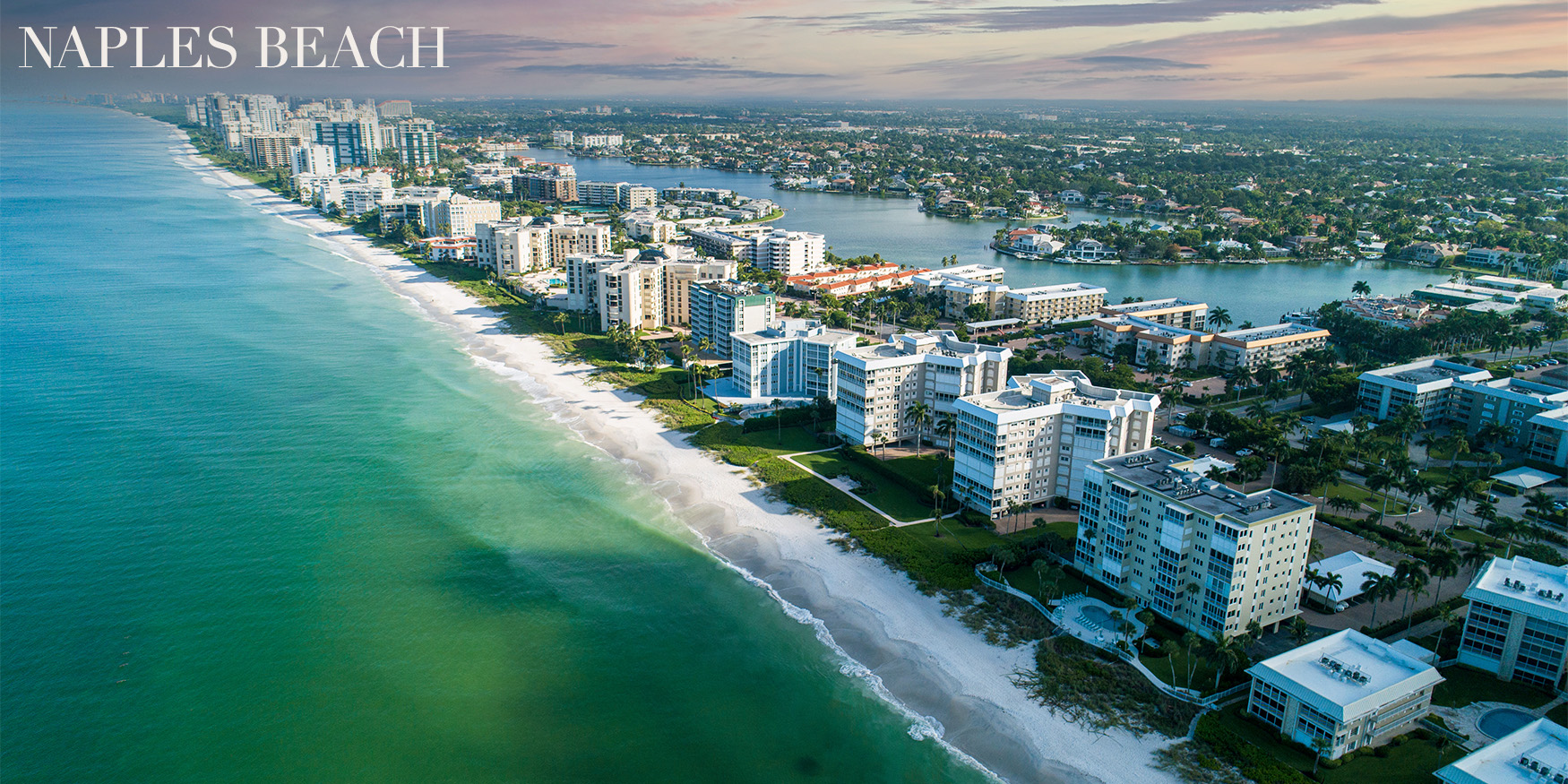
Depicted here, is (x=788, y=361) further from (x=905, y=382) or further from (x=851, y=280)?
(x=851, y=280)

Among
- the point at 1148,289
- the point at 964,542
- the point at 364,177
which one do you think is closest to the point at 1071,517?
the point at 964,542

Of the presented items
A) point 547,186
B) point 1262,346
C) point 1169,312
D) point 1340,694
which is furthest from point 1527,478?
point 547,186

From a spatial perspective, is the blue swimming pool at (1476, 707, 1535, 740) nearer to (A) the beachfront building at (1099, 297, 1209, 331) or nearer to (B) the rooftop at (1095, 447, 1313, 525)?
(B) the rooftop at (1095, 447, 1313, 525)

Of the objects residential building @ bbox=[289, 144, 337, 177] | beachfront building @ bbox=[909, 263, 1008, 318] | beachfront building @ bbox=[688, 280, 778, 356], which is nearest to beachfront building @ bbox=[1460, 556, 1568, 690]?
beachfront building @ bbox=[688, 280, 778, 356]

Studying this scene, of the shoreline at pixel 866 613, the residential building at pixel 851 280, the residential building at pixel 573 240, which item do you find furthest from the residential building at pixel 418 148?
the shoreline at pixel 866 613

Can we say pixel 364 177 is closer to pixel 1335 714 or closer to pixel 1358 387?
pixel 1358 387
